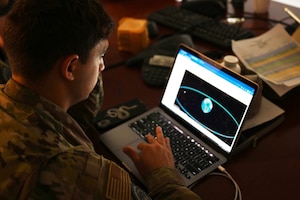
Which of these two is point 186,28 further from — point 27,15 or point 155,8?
point 27,15

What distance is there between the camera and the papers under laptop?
34.9 inches

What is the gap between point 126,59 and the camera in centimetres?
136

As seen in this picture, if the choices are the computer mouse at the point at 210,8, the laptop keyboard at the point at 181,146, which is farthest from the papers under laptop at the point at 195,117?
the computer mouse at the point at 210,8

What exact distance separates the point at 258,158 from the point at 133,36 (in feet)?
2.15

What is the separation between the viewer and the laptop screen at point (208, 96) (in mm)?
886

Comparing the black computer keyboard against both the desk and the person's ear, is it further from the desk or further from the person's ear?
the person's ear

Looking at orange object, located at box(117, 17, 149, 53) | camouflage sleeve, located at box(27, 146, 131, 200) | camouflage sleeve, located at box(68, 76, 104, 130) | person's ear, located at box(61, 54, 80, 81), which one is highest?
person's ear, located at box(61, 54, 80, 81)

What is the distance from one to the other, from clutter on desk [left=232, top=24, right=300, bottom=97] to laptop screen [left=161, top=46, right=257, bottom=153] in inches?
7.8

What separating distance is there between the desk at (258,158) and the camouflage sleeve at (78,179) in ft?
0.81

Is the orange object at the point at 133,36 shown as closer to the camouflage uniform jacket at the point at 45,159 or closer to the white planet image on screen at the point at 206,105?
the white planet image on screen at the point at 206,105

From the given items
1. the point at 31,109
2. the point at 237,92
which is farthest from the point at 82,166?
the point at 237,92

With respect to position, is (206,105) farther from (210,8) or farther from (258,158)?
(210,8)

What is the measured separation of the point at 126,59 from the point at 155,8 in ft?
1.52

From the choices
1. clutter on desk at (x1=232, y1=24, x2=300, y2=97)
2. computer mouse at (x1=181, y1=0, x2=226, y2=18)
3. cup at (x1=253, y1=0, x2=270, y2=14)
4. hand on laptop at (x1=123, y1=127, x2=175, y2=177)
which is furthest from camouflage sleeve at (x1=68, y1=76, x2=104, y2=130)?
cup at (x1=253, y1=0, x2=270, y2=14)
